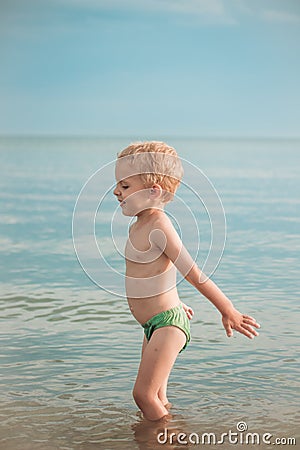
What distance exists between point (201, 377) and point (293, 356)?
0.64 meters

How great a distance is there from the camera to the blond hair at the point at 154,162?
3555 mm

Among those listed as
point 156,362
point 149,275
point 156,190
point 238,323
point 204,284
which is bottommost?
point 156,362

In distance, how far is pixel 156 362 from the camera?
3477mm

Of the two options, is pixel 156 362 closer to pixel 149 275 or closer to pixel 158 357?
pixel 158 357

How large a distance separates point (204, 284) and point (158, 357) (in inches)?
14.3

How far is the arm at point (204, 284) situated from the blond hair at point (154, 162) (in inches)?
8.6

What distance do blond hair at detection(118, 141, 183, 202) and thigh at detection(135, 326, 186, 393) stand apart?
642 mm

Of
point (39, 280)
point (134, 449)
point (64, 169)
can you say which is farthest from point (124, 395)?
point (64, 169)

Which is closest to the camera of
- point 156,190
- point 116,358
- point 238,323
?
point 238,323

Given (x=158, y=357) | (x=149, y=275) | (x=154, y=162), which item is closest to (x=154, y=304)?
(x=149, y=275)

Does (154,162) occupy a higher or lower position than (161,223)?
higher

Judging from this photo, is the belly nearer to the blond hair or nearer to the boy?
the boy

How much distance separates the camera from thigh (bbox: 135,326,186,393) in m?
3.48

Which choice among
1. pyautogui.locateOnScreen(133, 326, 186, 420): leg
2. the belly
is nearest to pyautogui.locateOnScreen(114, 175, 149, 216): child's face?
the belly
